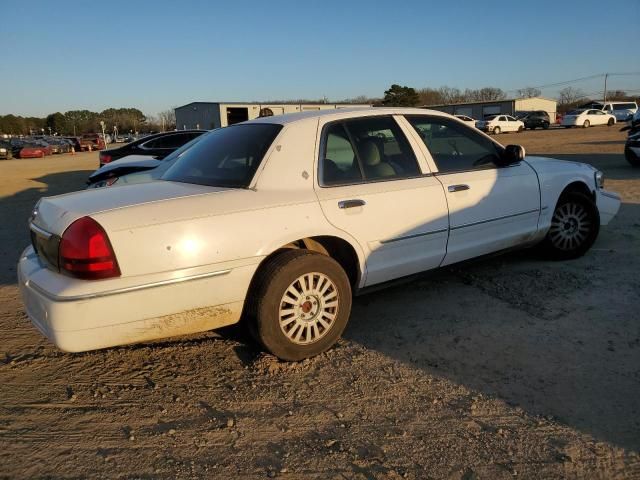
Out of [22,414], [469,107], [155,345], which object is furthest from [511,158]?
[469,107]

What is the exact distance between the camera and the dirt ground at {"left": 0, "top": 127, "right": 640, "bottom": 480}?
2451 mm

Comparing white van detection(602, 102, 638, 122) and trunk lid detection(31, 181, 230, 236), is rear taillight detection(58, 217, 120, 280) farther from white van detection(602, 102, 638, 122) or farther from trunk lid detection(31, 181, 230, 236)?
white van detection(602, 102, 638, 122)

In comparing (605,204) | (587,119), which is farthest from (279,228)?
(587,119)

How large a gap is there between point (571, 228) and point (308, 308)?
123 inches

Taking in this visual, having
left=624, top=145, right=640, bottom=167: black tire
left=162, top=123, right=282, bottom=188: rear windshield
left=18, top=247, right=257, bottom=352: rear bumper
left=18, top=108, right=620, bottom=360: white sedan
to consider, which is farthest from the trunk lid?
left=624, top=145, right=640, bottom=167: black tire

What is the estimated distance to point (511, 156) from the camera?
455 centimetres

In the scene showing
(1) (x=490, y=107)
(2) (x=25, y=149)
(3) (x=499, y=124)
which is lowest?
(2) (x=25, y=149)

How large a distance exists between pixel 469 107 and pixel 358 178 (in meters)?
72.0

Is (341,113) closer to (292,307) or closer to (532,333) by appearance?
(292,307)

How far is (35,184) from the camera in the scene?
1652 cm

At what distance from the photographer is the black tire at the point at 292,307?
10.5ft

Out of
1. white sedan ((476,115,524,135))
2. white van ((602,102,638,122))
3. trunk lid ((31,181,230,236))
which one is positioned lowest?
trunk lid ((31,181,230,236))

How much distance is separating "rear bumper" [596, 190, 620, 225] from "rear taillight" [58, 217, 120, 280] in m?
4.71

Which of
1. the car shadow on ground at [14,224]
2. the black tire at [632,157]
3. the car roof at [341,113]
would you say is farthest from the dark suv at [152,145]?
the black tire at [632,157]
